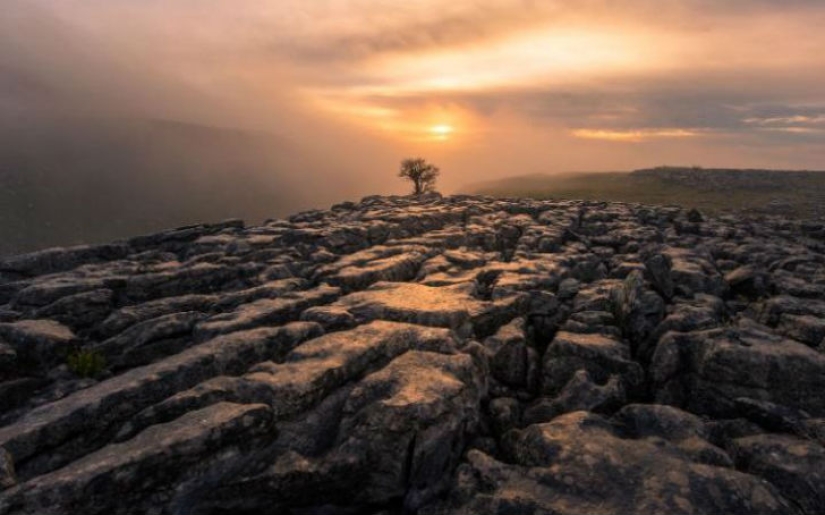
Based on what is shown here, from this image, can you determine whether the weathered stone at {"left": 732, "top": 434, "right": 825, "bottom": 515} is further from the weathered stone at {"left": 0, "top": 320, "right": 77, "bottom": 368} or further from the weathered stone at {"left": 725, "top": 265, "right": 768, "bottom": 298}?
the weathered stone at {"left": 0, "top": 320, "right": 77, "bottom": 368}

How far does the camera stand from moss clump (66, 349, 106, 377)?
21.7 meters

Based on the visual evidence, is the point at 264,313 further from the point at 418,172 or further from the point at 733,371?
the point at 418,172

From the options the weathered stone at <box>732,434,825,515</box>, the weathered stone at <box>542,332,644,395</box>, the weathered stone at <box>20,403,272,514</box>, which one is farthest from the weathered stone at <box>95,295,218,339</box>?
the weathered stone at <box>732,434,825,515</box>

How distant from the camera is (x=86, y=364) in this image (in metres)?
21.8

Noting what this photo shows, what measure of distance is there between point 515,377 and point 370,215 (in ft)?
122

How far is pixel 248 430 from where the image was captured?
51.1 feet

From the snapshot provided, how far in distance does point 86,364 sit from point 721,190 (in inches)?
6360

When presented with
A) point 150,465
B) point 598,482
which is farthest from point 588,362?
point 150,465

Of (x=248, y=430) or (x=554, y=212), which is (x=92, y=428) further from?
(x=554, y=212)

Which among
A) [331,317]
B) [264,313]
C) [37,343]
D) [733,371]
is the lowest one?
[733,371]

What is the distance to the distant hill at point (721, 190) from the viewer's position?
104 meters

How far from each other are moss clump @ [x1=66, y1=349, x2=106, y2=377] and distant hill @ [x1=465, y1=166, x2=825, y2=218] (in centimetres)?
10805

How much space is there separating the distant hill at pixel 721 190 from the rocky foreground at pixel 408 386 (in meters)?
84.1

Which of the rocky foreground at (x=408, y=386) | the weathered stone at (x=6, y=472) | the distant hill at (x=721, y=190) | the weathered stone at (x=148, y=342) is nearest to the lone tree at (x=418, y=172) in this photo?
the distant hill at (x=721, y=190)
